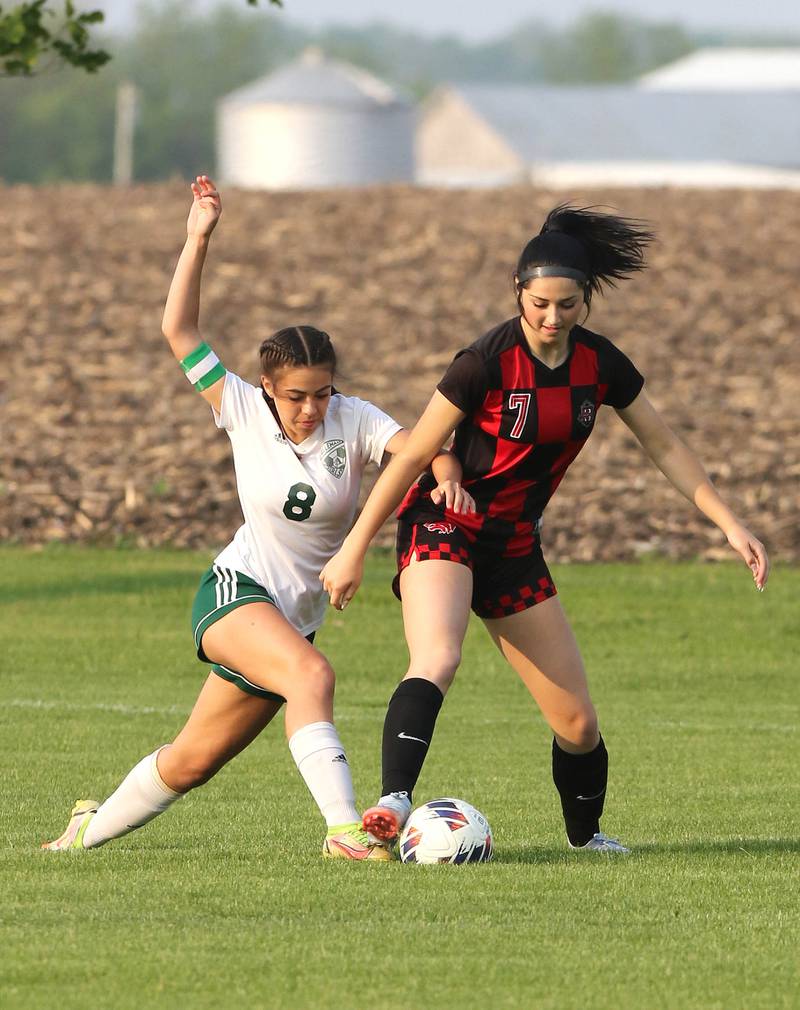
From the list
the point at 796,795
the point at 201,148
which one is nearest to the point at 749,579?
the point at 796,795

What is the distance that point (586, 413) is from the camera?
7875mm

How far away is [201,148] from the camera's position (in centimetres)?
14138

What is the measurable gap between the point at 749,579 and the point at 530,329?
10272mm

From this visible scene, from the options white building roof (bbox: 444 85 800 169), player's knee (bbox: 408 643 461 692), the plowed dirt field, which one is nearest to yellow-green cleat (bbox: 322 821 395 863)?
player's knee (bbox: 408 643 461 692)

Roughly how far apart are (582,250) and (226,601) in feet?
6.19

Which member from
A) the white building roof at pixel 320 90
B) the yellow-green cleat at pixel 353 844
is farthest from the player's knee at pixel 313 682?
the white building roof at pixel 320 90

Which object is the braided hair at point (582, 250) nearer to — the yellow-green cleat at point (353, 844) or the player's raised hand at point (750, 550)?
the player's raised hand at point (750, 550)

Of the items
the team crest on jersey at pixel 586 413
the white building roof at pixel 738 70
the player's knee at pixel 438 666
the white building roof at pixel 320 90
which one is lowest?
the white building roof at pixel 738 70

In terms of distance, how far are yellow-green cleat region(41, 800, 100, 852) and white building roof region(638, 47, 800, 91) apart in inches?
4059

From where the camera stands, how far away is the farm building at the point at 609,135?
76688 mm

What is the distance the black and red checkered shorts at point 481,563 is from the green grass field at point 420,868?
39.2 inches

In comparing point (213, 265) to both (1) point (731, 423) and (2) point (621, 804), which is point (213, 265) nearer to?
(1) point (731, 423)

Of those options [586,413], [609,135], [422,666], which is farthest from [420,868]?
[609,135]

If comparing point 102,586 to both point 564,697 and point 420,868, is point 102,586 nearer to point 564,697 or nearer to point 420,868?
point 564,697
